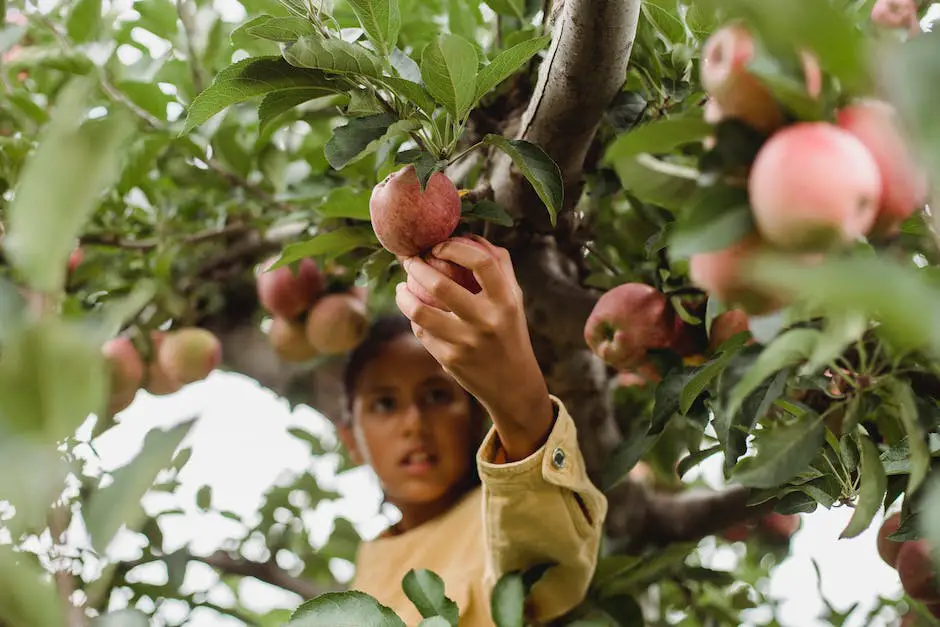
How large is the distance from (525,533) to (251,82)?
53 cm

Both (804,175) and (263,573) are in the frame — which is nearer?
(804,175)

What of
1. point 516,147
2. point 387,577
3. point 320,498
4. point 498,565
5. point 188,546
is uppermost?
point 516,147

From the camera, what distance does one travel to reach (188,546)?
1.38 m

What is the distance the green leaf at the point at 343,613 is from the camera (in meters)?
0.65

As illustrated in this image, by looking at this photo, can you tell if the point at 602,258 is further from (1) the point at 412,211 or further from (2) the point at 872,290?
(2) the point at 872,290

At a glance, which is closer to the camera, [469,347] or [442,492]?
[469,347]

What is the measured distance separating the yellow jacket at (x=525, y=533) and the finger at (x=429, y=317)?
19 centimetres

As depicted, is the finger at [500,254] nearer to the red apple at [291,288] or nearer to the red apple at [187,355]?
the red apple at [291,288]

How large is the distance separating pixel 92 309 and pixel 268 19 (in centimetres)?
78

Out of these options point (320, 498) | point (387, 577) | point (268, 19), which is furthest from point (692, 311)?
point (320, 498)

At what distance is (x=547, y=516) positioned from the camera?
882mm

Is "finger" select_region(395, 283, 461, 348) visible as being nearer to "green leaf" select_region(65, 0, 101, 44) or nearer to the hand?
the hand

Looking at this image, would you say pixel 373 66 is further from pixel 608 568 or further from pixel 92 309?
pixel 92 309

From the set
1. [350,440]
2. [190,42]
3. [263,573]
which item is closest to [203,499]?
[263,573]
